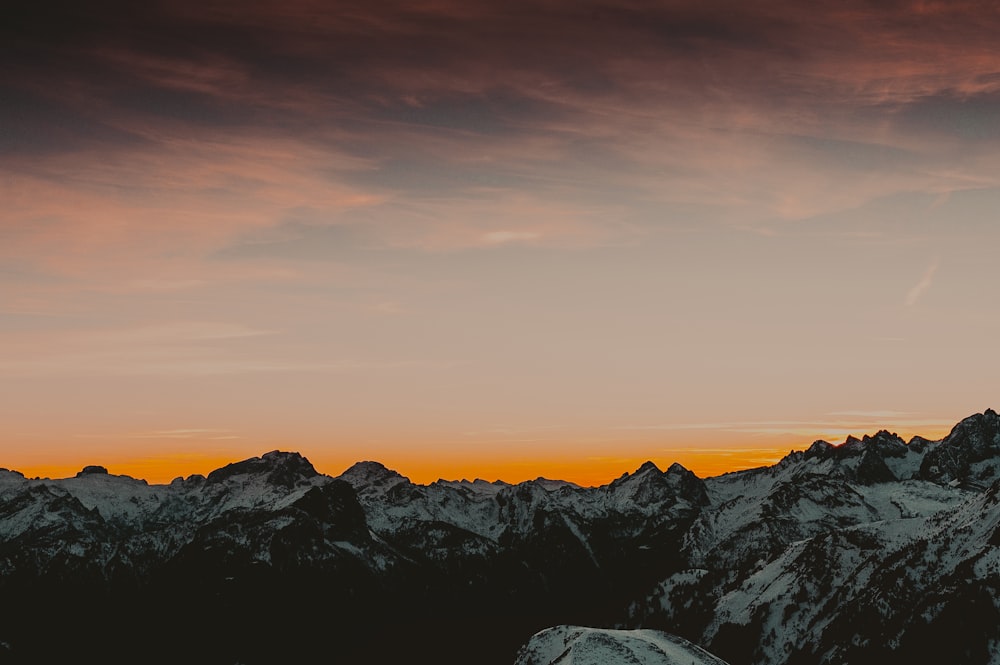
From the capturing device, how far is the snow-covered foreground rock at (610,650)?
407 feet

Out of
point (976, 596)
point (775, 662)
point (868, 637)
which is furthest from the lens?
point (775, 662)

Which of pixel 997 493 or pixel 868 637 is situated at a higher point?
pixel 997 493

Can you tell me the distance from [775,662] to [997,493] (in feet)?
176

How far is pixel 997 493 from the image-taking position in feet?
644

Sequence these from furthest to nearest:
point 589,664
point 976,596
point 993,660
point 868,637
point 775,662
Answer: point 775,662, point 868,637, point 976,596, point 993,660, point 589,664

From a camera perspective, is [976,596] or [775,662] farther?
[775,662]

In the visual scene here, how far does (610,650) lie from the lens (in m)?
127

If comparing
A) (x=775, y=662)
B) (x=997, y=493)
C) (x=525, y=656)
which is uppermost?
(x=997, y=493)

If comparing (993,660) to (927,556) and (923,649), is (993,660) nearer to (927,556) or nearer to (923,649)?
(923,649)

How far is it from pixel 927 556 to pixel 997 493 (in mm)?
21161

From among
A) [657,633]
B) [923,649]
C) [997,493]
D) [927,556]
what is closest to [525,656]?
[657,633]

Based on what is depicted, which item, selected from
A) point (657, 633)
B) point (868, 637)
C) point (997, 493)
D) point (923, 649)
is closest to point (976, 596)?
point (923, 649)

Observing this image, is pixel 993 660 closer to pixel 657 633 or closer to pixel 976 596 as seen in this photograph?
pixel 976 596

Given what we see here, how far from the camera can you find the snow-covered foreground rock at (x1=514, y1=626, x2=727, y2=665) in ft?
407
